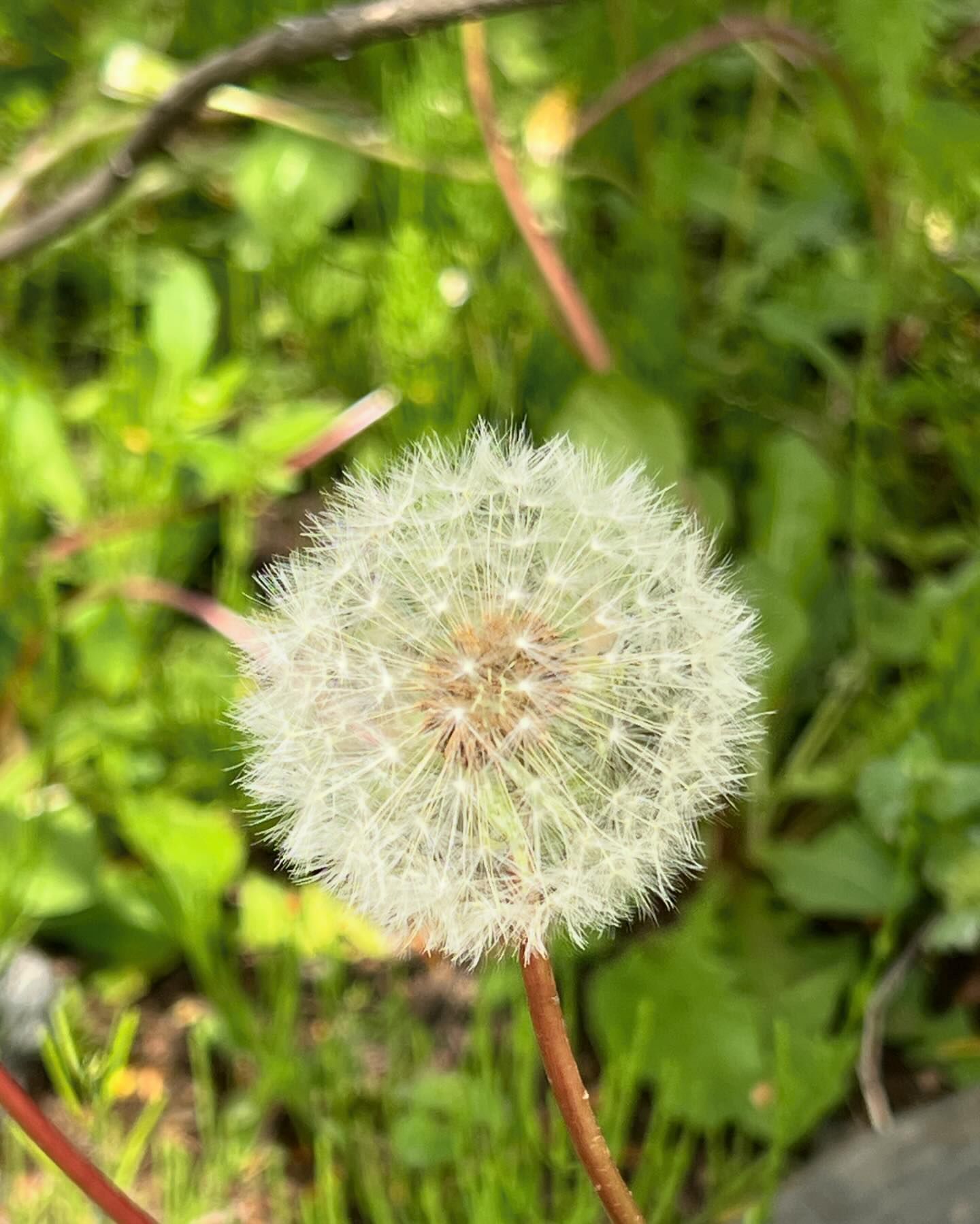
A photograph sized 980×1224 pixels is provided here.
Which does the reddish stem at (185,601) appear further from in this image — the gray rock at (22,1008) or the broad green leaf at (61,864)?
the gray rock at (22,1008)

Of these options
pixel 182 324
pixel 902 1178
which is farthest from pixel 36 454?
pixel 902 1178

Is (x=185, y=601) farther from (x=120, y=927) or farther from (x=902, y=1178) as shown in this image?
(x=902, y=1178)

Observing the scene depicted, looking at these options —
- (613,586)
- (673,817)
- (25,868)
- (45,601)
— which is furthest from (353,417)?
(673,817)

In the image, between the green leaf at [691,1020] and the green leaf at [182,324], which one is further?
the green leaf at [182,324]

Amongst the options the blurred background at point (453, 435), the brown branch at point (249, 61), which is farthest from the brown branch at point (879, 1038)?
the brown branch at point (249, 61)

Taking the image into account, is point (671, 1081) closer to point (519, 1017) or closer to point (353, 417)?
point (519, 1017)

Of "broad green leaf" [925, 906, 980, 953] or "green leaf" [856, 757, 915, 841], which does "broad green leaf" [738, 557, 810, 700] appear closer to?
"green leaf" [856, 757, 915, 841]
